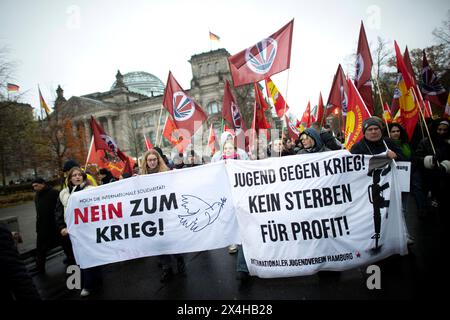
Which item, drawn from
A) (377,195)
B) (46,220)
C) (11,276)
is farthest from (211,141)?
(11,276)

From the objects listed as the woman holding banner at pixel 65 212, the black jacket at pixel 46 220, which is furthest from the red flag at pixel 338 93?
the black jacket at pixel 46 220

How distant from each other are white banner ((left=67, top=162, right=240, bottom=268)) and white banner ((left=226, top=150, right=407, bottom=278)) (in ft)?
1.33

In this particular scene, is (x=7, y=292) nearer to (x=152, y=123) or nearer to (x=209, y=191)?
(x=209, y=191)

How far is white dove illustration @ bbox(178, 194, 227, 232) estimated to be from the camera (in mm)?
3771

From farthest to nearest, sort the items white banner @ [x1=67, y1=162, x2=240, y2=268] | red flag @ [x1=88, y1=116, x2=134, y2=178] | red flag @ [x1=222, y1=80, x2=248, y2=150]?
red flag @ [x1=222, y1=80, x2=248, y2=150]
red flag @ [x1=88, y1=116, x2=134, y2=178]
white banner @ [x1=67, y1=162, x2=240, y2=268]

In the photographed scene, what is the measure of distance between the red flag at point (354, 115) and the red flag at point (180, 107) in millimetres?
3504

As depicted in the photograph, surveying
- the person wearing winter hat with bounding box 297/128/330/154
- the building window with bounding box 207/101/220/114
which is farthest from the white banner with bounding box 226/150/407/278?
the building window with bounding box 207/101/220/114

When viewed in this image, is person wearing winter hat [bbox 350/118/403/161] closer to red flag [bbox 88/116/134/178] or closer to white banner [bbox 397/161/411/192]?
white banner [bbox 397/161/411/192]

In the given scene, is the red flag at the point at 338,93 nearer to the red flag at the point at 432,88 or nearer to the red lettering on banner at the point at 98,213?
the red flag at the point at 432,88
